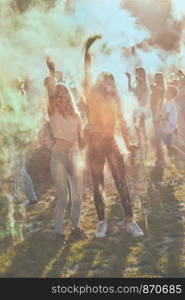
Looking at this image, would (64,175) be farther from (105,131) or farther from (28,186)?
(28,186)

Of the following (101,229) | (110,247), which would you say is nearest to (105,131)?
(101,229)

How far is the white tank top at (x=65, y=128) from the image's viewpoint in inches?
254

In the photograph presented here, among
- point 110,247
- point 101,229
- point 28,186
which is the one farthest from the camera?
point 28,186

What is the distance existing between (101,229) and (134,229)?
0.43 m

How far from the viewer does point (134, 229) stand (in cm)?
686

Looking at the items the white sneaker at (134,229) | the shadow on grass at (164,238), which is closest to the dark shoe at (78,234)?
the white sneaker at (134,229)

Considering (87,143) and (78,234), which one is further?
(87,143)

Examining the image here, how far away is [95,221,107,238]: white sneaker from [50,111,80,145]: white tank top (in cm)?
118

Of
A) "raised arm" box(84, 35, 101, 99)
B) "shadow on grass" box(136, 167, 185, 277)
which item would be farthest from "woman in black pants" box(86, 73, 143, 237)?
"shadow on grass" box(136, 167, 185, 277)

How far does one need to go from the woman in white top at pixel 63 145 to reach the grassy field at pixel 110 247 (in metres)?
0.44

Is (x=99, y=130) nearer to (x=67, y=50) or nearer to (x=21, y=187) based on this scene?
(x=21, y=187)

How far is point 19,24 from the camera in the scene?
15.1 m

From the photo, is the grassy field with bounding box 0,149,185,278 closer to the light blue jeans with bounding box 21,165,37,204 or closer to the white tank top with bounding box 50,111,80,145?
the light blue jeans with bounding box 21,165,37,204

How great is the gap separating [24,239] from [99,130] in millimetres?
1759
